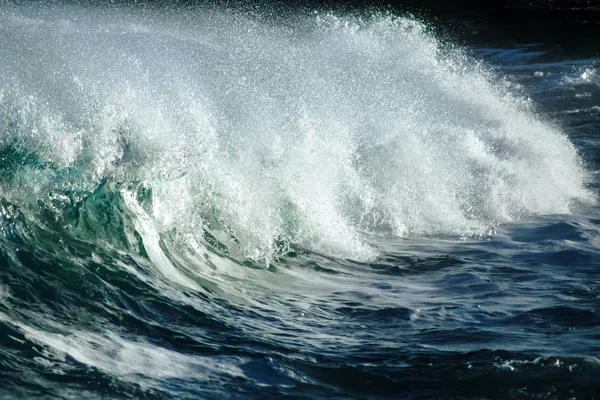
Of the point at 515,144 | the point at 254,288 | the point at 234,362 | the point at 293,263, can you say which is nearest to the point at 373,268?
the point at 293,263

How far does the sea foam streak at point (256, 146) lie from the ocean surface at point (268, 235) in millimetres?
32

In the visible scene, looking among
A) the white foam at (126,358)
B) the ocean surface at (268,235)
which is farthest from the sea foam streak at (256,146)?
the white foam at (126,358)

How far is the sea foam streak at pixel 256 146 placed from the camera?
7234 millimetres

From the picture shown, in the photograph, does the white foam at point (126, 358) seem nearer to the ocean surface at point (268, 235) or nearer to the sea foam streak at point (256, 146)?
the ocean surface at point (268, 235)

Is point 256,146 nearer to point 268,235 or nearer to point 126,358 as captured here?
point 268,235

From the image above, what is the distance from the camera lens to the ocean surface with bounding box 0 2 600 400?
4.59 m

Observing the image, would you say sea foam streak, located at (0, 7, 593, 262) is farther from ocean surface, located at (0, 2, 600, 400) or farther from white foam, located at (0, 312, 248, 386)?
white foam, located at (0, 312, 248, 386)

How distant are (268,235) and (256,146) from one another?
1410 mm

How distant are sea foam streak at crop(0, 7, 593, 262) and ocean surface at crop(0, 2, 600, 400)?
3 centimetres

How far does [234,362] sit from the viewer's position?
15.3 feet

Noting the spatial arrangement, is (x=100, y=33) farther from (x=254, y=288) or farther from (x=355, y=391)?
(x=355, y=391)

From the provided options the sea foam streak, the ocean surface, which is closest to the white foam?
the ocean surface

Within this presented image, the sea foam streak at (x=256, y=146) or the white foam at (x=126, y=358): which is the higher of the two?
the sea foam streak at (x=256, y=146)

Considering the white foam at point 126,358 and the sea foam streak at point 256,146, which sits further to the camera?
the sea foam streak at point 256,146
